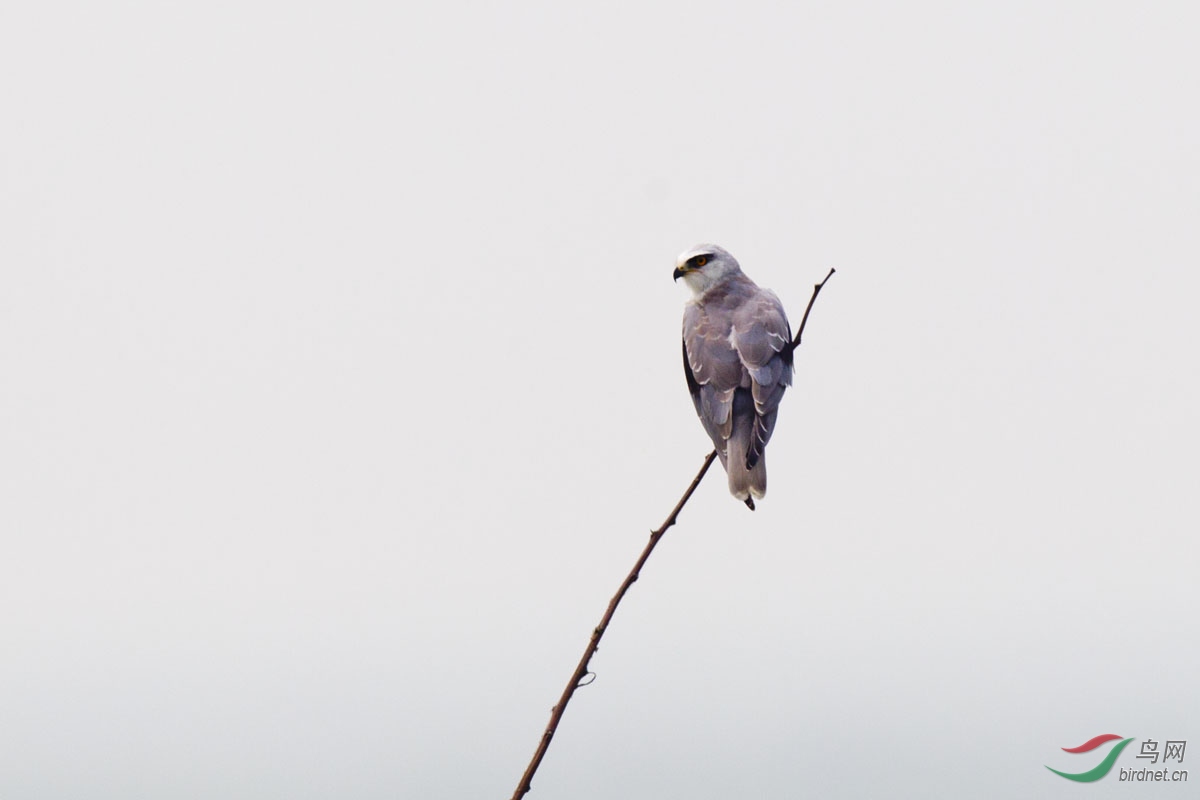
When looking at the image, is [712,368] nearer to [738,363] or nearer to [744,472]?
[738,363]

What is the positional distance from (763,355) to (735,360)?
0.17 meters

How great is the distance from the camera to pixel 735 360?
287 inches

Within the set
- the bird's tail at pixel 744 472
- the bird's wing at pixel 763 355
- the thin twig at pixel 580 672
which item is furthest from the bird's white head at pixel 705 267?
the thin twig at pixel 580 672

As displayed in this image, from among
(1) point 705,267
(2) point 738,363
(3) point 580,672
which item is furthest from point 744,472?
(3) point 580,672

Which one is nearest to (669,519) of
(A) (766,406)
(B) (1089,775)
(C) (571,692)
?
(C) (571,692)

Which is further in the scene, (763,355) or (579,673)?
(763,355)

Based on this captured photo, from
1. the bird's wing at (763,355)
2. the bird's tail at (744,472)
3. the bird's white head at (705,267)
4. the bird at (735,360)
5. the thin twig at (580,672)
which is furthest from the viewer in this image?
the bird's white head at (705,267)

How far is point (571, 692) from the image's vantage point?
2859 mm

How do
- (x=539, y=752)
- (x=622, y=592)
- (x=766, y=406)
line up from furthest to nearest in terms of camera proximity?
(x=766, y=406) < (x=622, y=592) < (x=539, y=752)

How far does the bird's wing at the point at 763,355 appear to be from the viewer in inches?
272

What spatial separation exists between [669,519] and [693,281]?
5.00 m

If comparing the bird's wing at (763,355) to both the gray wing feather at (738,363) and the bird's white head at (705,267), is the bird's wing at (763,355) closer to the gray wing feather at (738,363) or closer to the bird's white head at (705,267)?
the gray wing feather at (738,363)

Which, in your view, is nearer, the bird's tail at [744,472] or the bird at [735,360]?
the bird's tail at [744,472]

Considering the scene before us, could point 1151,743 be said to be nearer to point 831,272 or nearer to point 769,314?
point 769,314
